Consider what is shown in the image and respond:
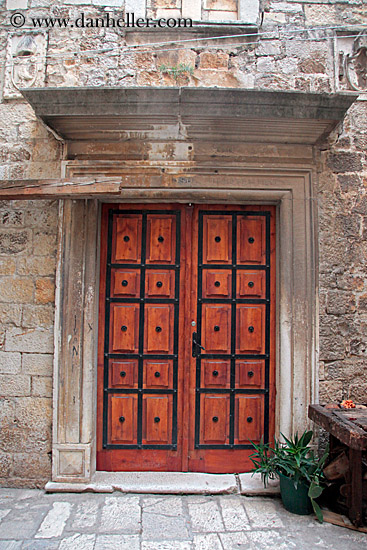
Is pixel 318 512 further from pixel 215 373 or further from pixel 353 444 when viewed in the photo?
pixel 215 373

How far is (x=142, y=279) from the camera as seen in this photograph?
145 inches

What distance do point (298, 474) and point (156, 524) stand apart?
3.42 ft

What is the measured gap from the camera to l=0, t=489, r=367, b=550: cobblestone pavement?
267 centimetres

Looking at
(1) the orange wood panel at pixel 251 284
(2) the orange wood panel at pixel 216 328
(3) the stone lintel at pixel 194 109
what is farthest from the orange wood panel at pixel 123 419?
(3) the stone lintel at pixel 194 109

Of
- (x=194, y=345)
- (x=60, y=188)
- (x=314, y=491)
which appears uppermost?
(x=60, y=188)

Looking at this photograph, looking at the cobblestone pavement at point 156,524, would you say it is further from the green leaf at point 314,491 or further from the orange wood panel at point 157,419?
the orange wood panel at point 157,419

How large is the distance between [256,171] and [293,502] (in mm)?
2535

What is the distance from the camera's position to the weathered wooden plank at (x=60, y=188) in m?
3.07

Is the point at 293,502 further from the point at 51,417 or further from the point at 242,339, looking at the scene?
the point at 51,417

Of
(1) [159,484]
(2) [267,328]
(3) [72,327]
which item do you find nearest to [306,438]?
(2) [267,328]

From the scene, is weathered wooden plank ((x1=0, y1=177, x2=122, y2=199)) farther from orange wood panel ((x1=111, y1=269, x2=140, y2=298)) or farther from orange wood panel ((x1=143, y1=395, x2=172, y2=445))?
orange wood panel ((x1=143, y1=395, x2=172, y2=445))

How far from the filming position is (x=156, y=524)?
2.88 meters

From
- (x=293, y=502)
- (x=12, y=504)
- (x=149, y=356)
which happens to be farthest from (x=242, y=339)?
(x=12, y=504)

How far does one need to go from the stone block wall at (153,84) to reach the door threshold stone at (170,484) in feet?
1.29
